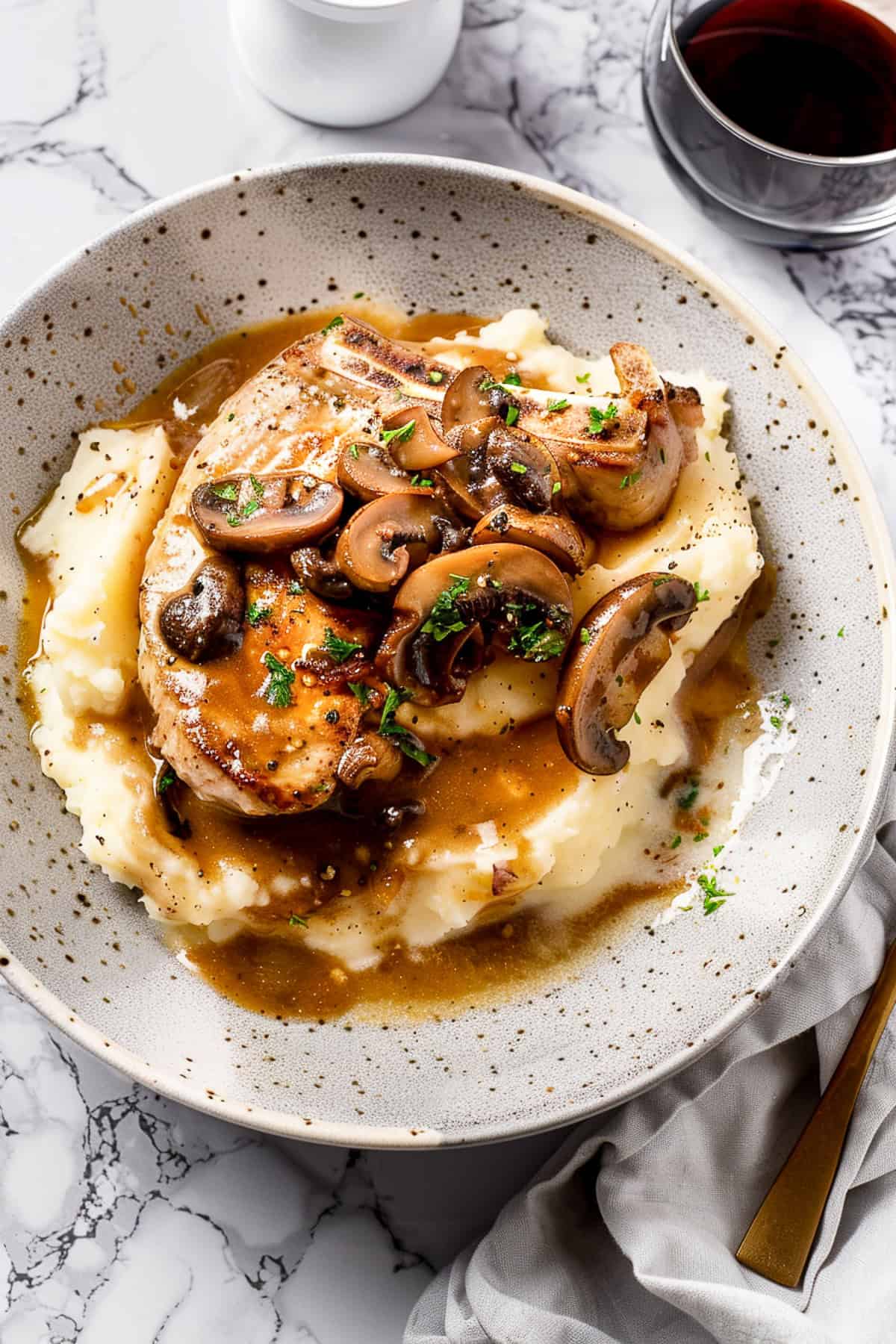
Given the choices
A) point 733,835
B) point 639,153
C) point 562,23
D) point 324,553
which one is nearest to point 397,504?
point 324,553

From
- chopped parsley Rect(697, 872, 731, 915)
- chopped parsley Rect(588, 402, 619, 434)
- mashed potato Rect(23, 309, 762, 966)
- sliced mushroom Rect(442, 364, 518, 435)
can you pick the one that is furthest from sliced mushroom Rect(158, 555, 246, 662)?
chopped parsley Rect(697, 872, 731, 915)

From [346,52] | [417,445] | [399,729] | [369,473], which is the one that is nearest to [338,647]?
[399,729]

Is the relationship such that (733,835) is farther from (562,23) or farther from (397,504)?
(562,23)

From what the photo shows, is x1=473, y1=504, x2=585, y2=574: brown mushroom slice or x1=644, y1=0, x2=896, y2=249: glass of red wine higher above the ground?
x1=644, y1=0, x2=896, y2=249: glass of red wine

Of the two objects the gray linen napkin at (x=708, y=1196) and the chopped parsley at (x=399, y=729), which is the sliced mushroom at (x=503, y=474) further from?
the gray linen napkin at (x=708, y=1196)

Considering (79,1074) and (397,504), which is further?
(79,1074)

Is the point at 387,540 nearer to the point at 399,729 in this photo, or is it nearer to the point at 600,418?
the point at 399,729

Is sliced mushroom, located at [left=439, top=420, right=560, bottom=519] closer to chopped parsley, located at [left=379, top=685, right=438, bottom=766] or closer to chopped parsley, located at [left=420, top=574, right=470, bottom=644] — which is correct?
chopped parsley, located at [left=420, top=574, right=470, bottom=644]

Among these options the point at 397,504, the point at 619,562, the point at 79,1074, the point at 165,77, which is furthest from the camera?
the point at 165,77
